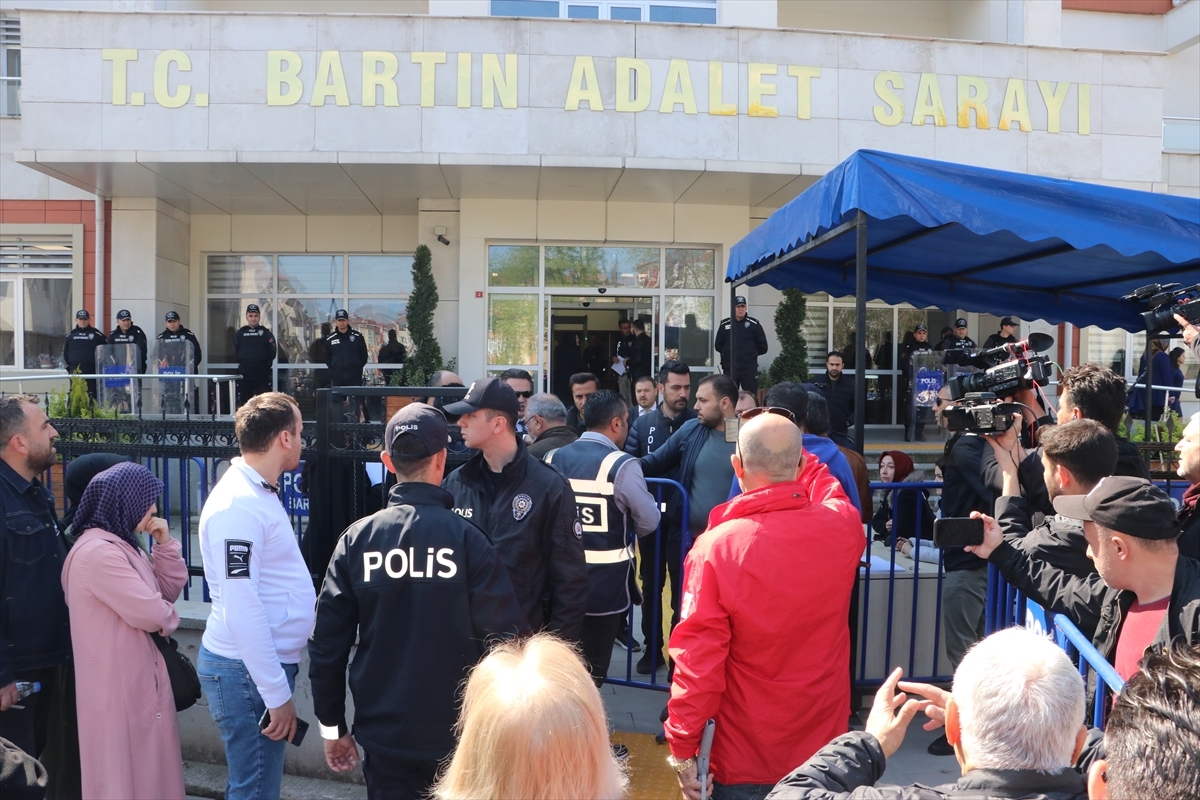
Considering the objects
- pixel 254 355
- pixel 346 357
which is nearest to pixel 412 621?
pixel 346 357

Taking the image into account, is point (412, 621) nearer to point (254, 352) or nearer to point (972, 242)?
point (972, 242)

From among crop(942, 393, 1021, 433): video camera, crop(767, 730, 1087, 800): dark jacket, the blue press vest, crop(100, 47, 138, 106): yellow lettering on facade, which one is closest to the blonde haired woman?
crop(767, 730, 1087, 800): dark jacket

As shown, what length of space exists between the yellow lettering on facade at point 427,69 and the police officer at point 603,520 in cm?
904

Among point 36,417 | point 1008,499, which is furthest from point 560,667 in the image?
point 36,417

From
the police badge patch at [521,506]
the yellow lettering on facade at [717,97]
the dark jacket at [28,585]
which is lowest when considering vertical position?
the dark jacket at [28,585]

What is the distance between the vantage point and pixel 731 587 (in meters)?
2.68

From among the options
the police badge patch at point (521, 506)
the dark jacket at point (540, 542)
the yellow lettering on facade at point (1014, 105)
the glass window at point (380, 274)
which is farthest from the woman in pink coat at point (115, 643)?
the yellow lettering on facade at point (1014, 105)

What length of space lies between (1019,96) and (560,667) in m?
13.7

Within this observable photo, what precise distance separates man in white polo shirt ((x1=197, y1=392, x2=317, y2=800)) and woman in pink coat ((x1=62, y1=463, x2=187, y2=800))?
35 centimetres

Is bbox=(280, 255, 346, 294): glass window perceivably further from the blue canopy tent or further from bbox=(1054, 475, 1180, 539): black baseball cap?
bbox=(1054, 475, 1180, 539): black baseball cap

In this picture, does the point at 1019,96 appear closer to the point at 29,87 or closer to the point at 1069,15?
the point at 1069,15

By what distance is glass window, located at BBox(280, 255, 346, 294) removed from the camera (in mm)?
15570

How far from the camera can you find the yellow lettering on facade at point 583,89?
12.0 m

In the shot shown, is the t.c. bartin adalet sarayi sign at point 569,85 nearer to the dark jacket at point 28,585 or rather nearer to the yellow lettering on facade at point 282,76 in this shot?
the yellow lettering on facade at point 282,76
